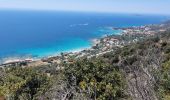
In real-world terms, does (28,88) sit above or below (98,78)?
below

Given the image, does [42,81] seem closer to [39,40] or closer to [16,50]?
[16,50]

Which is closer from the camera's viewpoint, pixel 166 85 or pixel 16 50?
pixel 166 85

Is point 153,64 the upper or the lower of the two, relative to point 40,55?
upper

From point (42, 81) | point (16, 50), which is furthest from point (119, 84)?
point (16, 50)

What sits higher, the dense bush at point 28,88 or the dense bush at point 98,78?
the dense bush at point 98,78

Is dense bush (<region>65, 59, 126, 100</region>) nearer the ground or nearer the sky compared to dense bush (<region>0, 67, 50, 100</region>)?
nearer the sky

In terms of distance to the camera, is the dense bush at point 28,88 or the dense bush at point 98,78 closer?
the dense bush at point 98,78

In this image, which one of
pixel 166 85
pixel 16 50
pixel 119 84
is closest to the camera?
pixel 166 85

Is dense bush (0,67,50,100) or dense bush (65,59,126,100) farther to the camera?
dense bush (0,67,50,100)

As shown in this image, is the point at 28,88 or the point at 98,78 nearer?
the point at 98,78

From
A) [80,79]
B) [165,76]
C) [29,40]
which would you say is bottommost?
[29,40]

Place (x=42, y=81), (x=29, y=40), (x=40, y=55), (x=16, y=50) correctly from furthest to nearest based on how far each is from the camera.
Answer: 1. (x=29, y=40)
2. (x=16, y=50)
3. (x=40, y=55)
4. (x=42, y=81)
